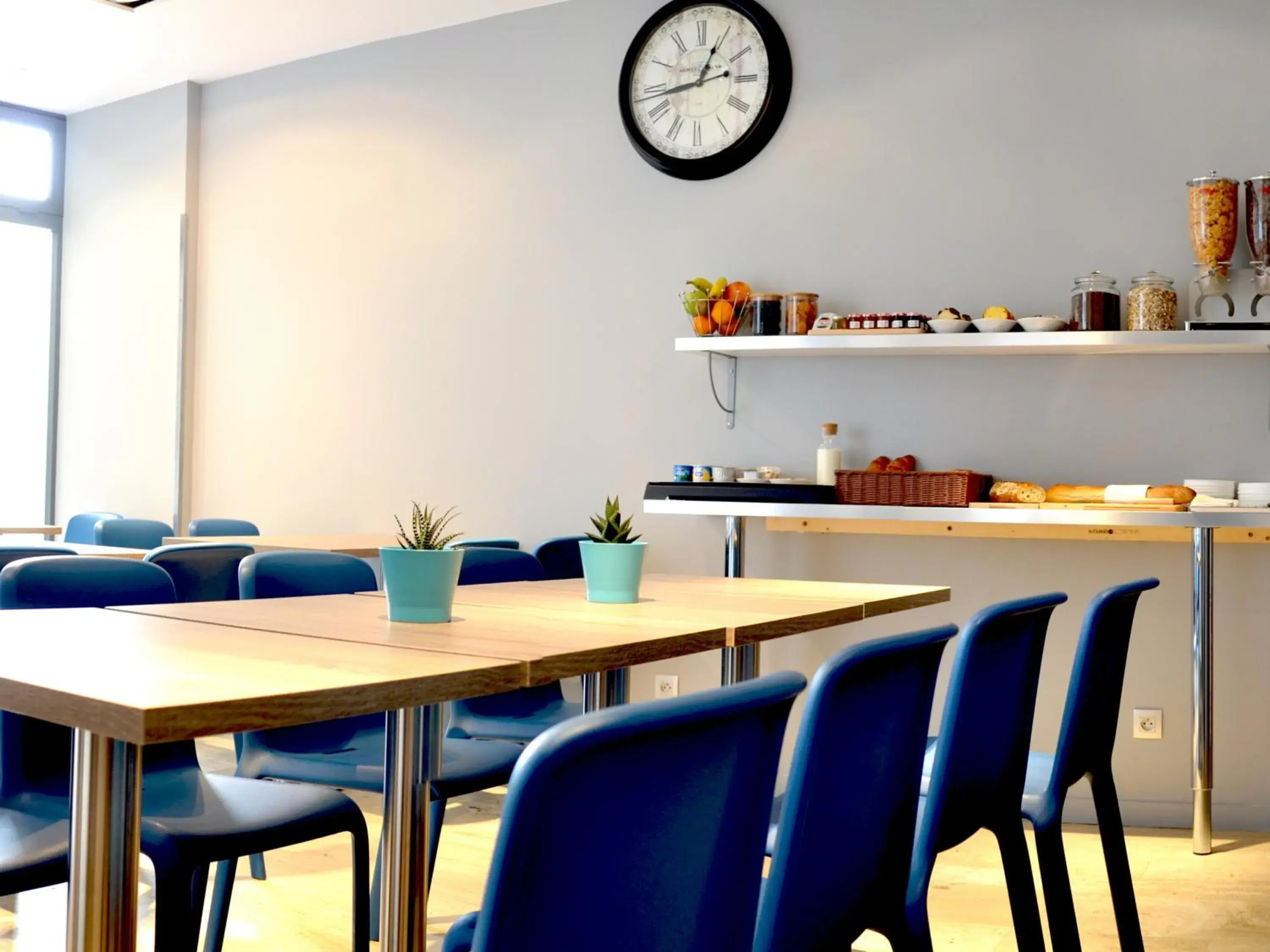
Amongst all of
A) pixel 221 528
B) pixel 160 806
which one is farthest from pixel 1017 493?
pixel 221 528

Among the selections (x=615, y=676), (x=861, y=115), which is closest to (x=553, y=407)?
(x=861, y=115)

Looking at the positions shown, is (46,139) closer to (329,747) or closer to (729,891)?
(329,747)

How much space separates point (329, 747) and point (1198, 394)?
2.65 m

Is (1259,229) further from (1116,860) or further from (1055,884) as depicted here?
(1055,884)

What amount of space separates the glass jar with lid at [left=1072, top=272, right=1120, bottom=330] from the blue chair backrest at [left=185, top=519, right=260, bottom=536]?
308 centimetres

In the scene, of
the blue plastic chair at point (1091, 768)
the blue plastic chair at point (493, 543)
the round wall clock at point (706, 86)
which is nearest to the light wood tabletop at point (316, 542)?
the blue plastic chair at point (493, 543)

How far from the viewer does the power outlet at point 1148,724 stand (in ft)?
12.1

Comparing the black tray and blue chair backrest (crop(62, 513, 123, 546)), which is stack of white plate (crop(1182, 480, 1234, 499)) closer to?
the black tray

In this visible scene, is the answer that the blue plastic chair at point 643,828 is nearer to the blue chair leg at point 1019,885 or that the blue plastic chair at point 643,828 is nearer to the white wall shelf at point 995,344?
the blue chair leg at point 1019,885

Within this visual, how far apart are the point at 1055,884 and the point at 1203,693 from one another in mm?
1769

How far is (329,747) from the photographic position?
236cm

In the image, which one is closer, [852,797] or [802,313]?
[852,797]

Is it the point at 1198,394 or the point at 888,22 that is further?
the point at 888,22

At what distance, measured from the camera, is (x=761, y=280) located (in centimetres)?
421
